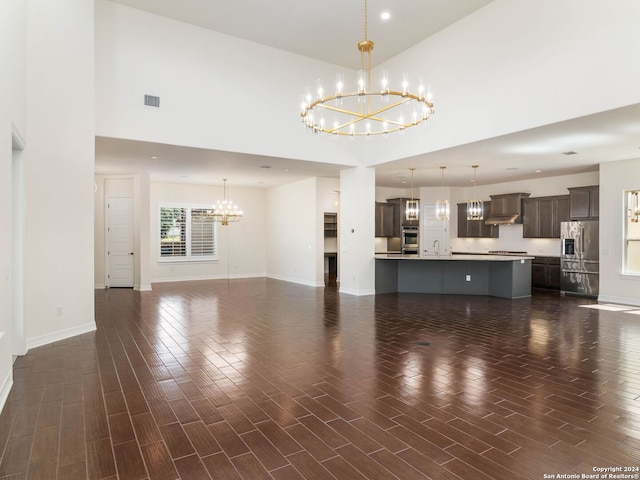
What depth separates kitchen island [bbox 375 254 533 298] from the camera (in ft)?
28.0

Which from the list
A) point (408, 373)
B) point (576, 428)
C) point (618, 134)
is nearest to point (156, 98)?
point (408, 373)

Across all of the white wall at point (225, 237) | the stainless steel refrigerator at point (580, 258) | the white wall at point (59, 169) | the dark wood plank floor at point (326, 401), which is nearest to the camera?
the dark wood plank floor at point (326, 401)

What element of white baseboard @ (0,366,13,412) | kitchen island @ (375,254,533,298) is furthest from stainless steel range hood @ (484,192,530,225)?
white baseboard @ (0,366,13,412)

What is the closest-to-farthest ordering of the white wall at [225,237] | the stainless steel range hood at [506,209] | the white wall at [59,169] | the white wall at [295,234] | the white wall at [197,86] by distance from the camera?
1. the white wall at [59,169]
2. the white wall at [197,86]
3. the white wall at [295,234]
4. the stainless steel range hood at [506,209]
5. the white wall at [225,237]

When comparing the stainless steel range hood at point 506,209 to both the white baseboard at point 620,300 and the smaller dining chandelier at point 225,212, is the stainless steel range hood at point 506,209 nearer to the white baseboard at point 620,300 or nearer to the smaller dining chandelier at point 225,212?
the white baseboard at point 620,300

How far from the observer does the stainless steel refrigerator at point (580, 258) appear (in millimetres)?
8703

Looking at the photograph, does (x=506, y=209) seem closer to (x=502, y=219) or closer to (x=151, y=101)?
(x=502, y=219)

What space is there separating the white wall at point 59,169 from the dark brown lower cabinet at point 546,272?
10523 millimetres

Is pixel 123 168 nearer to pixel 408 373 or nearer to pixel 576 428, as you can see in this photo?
pixel 408 373

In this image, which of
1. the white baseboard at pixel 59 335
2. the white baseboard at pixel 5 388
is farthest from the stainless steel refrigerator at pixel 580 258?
the white baseboard at pixel 5 388

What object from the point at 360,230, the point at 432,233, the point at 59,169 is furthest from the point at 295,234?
the point at 59,169

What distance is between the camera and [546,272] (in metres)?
10.1

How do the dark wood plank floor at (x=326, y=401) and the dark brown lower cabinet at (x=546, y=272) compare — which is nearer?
the dark wood plank floor at (x=326, y=401)

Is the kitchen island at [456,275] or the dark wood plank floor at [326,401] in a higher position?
the kitchen island at [456,275]
